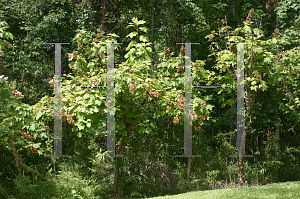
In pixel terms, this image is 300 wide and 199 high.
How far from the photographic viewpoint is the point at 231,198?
4074 millimetres

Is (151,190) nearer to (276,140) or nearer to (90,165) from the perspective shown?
(90,165)

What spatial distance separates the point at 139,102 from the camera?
566 cm

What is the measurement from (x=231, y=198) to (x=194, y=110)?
5.05 ft

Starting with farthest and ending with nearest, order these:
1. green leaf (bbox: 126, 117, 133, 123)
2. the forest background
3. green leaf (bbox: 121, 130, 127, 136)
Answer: green leaf (bbox: 126, 117, 133, 123) < green leaf (bbox: 121, 130, 127, 136) < the forest background

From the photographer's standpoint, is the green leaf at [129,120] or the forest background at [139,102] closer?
the forest background at [139,102]

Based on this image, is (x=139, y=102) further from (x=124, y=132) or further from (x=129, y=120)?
(x=124, y=132)

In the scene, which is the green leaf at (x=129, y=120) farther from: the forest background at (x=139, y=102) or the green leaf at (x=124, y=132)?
the green leaf at (x=124, y=132)

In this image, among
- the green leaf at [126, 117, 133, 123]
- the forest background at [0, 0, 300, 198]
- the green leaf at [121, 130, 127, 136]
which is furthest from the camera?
the green leaf at [126, 117, 133, 123]

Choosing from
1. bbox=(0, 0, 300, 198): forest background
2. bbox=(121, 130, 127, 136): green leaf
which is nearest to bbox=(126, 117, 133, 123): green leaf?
bbox=(0, 0, 300, 198): forest background

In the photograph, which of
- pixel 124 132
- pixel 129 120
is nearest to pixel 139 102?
pixel 129 120

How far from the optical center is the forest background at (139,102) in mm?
4539

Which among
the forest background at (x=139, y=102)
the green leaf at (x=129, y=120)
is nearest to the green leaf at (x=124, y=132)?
the forest background at (x=139, y=102)

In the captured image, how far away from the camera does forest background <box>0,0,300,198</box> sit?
454cm

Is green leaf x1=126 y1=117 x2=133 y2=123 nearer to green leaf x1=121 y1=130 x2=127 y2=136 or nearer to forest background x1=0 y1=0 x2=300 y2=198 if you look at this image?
forest background x1=0 y1=0 x2=300 y2=198
